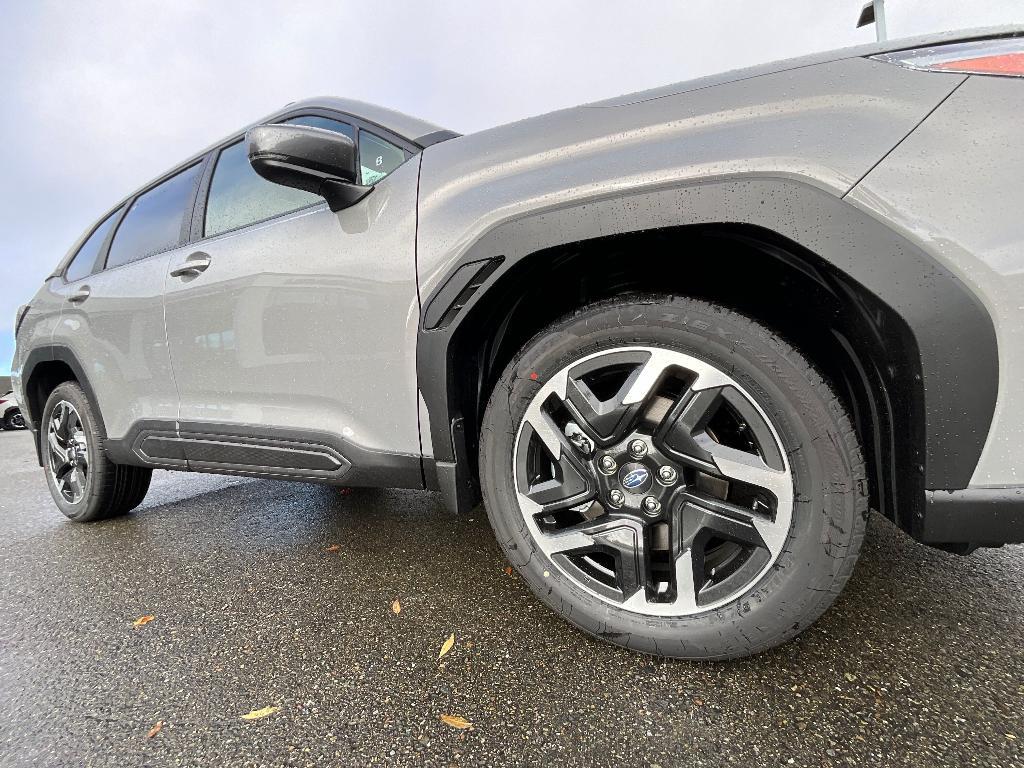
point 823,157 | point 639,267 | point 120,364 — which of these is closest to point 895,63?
point 823,157

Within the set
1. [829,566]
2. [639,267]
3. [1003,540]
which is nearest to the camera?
[1003,540]

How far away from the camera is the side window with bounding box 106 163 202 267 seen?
→ 2248 millimetres

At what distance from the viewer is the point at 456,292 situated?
1.28 m

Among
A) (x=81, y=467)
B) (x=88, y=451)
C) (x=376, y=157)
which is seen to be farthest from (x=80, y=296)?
(x=376, y=157)

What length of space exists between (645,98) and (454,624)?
1444 millimetres

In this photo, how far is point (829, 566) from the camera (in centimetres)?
100

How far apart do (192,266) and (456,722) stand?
1883mm

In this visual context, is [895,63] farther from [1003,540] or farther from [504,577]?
[504,577]

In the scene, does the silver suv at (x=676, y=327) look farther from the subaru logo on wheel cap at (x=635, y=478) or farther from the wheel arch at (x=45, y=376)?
the wheel arch at (x=45, y=376)

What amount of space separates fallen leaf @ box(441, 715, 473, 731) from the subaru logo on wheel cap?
61cm

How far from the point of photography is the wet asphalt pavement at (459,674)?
92 centimetres

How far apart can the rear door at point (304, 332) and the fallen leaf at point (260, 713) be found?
616 mm

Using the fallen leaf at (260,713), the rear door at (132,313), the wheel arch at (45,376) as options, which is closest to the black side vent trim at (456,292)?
the fallen leaf at (260,713)

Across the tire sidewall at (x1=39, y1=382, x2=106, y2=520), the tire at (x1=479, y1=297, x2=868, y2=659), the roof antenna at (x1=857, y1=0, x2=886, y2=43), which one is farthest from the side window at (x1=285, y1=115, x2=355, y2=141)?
the roof antenna at (x1=857, y1=0, x2=886, y2=43)
